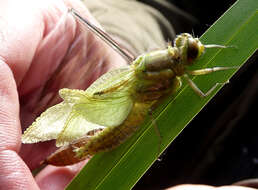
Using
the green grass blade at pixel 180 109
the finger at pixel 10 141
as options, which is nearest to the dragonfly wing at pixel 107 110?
the green grass blade at pixel 180 109

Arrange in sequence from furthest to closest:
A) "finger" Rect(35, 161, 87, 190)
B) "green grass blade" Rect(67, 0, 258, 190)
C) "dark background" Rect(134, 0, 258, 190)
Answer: "dark background" Rect(134, 0, 258, 190), "finger" Rect(35, 161, 87, 190), "green grass blade" Rect(67, 0, 258, 190)

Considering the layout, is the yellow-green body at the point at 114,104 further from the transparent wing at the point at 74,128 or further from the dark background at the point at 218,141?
the dark background at the point at 218,141

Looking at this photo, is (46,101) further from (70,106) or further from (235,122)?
(235,122)

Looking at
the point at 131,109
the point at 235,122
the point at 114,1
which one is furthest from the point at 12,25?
the point at 235,122

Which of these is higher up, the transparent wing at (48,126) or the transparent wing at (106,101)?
the transparent wing at (106,101)

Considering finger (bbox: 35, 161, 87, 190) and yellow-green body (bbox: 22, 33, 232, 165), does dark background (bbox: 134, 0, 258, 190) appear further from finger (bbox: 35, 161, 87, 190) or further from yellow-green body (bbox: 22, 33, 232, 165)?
yellow-green body (bbox: 22, 33, 232, 165)

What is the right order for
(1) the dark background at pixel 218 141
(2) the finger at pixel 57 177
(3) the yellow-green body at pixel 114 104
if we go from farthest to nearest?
(1) the dark background at pixel 218 141, (2) the finger at pixel 57 177, (3) the yellow-green body at pixel 114 104

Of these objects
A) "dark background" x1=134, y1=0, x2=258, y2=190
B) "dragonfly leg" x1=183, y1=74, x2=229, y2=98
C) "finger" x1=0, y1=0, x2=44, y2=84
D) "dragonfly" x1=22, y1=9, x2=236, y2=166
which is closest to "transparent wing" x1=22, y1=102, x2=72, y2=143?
"dragonfly" x1=22, y1=9, x2=236, y2=166

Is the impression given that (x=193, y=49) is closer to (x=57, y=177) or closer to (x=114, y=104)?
(x=114, y=104)

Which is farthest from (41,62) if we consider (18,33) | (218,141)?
(218,141)
